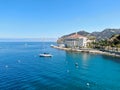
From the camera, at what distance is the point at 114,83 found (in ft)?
138

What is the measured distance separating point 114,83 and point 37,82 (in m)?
18.1

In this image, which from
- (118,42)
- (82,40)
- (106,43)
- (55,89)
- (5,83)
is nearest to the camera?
(55,89)

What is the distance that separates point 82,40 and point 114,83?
106247 millimetres

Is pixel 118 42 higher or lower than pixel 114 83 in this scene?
higher

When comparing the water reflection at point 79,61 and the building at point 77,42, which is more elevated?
the building at point 77,42

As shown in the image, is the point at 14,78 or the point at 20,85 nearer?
the point at 20,85

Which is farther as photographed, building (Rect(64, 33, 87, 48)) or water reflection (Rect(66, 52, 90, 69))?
building (Rect(64, 33, 87, 48))

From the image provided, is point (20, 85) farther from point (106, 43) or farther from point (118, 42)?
point (106, 43)

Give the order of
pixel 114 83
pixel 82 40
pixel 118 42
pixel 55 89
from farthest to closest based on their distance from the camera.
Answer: pixel 82 40, pixel 118 42, pixel 114 83, pixel 55 89

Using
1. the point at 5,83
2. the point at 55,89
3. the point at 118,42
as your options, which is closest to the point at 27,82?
the point at 5,83

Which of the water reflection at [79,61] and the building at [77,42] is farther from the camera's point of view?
the building at [77,42]

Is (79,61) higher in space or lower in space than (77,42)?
lower

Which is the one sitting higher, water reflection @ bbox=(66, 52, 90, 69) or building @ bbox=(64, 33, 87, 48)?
building @ bbox=(64, 33, 87, 48)

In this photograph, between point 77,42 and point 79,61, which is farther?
point 77,42
